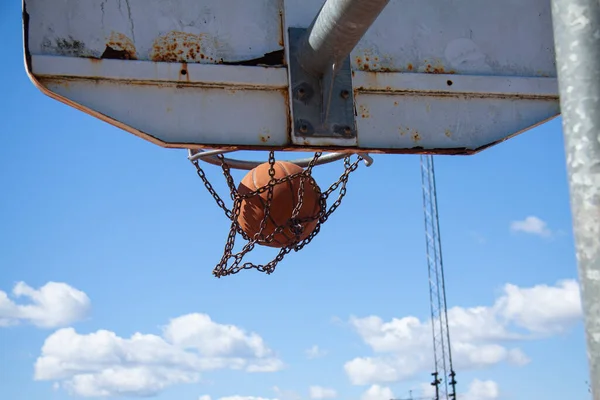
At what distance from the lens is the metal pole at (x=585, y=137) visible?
1865 millimetres

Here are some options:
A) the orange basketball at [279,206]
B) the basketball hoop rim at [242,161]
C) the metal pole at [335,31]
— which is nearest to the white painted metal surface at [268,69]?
the metal pole at [335,31]

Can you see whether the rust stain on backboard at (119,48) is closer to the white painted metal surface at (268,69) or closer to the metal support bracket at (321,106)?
the white painted metal surface at (268,69)

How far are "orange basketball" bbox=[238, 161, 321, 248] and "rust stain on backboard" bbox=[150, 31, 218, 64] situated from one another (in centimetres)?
366

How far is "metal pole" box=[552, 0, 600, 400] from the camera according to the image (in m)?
1.87

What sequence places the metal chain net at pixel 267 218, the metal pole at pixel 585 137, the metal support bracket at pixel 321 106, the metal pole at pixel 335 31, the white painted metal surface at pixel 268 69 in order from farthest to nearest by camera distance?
the metal chain net at pixel 267 218 → the metal support bracket at pixel 321 106 → the white painted metal surface at pixel 268 69 → the metal pole at pixel 335 31 → the metal pole at pixel 585 137

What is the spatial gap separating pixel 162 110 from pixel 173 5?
1.60 feet

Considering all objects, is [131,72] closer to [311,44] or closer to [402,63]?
[311,44]

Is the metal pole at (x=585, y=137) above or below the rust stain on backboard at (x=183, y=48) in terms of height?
below

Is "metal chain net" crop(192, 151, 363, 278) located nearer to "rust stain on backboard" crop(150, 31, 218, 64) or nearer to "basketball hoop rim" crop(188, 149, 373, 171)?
"basketball hoop rim" crop(188, 149, 373, 171)

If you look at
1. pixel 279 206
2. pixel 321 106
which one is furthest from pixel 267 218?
pixel 321 106

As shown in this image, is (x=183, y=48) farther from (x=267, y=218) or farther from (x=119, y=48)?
(x=267, y=218)

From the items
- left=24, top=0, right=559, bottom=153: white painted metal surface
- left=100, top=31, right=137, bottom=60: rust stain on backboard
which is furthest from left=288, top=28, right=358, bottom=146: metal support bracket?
left=100, top=31, right=137, bottom=60: rust stain on backboard

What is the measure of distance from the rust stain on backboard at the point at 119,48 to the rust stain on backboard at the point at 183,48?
86 mm

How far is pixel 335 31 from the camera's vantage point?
3518 mm
